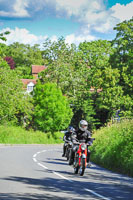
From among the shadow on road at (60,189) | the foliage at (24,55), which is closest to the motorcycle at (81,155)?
the shadow on road at (60,189)

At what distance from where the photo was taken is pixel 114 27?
59.9 m

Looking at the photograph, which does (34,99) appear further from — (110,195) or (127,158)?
(110,195)

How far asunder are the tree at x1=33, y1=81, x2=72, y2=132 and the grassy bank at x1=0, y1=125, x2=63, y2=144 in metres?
1.87

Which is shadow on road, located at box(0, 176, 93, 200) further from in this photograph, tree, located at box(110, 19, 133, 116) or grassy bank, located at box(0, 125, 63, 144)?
tree, located at box(110, 19, 133, 116)

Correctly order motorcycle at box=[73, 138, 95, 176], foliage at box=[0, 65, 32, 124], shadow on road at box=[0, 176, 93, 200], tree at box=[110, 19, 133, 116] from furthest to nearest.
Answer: tree at box=[110, 19, 133, 116] → foliage at box=[0, 65, 32, 124] → motorcycle at box=[73, 138, 95, 176] → shadow on road at box=[0, 176, 93, 200]

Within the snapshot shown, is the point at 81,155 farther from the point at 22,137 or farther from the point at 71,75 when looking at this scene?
the point at 71,75

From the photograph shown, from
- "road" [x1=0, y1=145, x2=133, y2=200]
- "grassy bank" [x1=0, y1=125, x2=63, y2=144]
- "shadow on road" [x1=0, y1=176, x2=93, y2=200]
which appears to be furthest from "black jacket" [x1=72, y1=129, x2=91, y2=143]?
"grassy bank" [x1=0, y1=125, x2=63, y2=144]

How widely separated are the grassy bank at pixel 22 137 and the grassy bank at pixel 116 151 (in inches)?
936

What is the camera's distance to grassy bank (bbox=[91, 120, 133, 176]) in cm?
1672

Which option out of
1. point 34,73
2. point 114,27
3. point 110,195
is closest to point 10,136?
point 114,27

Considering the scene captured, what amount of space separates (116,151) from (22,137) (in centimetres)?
3201

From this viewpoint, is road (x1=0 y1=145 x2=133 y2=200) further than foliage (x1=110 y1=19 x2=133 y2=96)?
No

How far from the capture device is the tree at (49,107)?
58.2 m

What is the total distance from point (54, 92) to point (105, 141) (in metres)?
36.8
